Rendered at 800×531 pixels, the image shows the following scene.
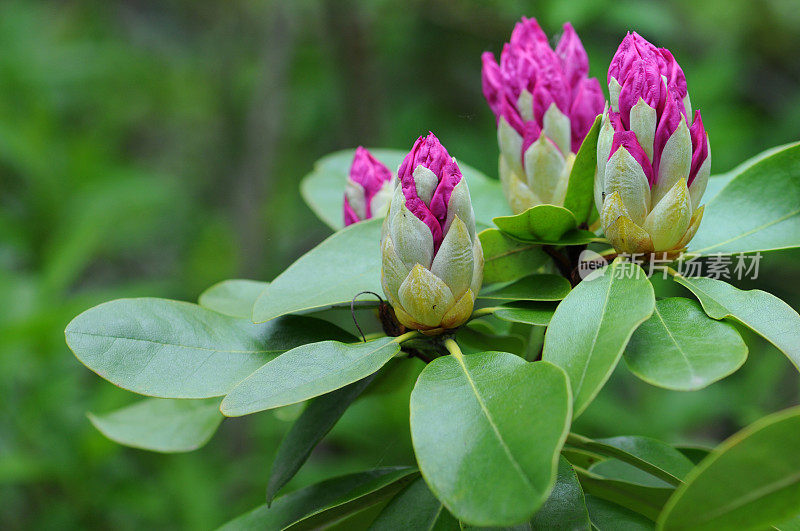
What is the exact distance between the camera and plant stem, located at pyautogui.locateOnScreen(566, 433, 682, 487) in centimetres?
66

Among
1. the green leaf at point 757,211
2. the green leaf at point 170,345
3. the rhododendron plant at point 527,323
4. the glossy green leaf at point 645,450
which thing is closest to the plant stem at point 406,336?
the rhododendron plant at point 527,323

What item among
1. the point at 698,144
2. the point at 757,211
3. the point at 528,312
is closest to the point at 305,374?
the point at 528,312

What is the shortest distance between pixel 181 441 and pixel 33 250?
5.39ft

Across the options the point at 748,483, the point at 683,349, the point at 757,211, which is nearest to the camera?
the point at 748,483

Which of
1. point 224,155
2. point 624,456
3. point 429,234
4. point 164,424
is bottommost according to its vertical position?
point 224,155

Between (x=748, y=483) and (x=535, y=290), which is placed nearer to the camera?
(x=748, y=483)

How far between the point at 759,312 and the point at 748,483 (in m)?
0.20

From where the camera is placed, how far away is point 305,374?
2.00 ft

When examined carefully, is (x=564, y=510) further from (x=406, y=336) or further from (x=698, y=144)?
(x=698, y=144)

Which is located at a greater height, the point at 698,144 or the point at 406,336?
the point at 698,144

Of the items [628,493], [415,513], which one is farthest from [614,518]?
[415,513]

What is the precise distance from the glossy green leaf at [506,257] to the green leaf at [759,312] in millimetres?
174

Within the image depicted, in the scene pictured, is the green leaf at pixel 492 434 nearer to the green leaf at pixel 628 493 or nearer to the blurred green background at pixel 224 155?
the green leaf at pixel 628 493

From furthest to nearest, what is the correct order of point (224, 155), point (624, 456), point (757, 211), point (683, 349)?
point (224, 155), point (757, 211), point (624, 456), point (683, 349)
